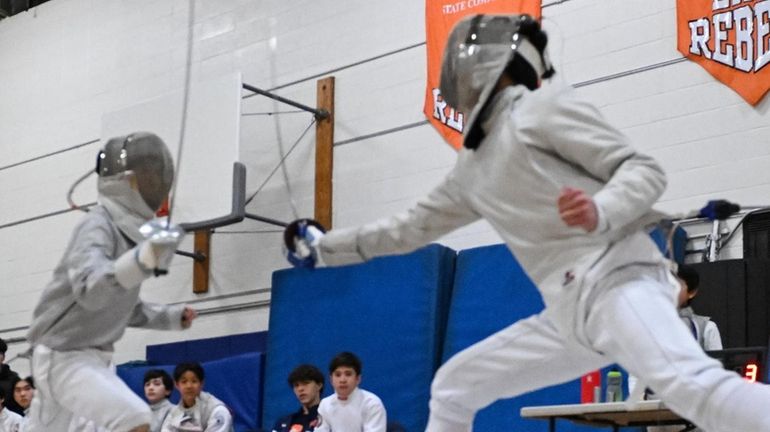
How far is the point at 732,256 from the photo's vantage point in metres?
6.16

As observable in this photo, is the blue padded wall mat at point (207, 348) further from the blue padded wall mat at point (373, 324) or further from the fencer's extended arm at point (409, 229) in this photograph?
the fencer's extended arm at point (409, 229)

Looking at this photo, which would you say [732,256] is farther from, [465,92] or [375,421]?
[465,92]

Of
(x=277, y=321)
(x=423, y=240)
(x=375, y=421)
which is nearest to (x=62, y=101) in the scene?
(x=277, y=321)

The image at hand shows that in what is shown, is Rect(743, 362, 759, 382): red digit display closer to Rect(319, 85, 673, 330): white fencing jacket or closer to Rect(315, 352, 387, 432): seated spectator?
Rect(319, 85, 673, 330): white fencing jacket

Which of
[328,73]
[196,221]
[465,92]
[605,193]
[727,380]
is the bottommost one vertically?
[727,380]

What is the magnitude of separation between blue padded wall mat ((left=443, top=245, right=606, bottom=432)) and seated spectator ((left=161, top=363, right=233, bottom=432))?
1423 millimetres

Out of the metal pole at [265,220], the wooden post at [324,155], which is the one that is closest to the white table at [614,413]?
the wooden post at [324,155]

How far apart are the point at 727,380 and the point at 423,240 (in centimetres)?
97

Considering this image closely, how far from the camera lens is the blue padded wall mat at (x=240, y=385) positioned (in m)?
7.33

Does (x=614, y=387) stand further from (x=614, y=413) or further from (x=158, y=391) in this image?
(x=158, y=391)

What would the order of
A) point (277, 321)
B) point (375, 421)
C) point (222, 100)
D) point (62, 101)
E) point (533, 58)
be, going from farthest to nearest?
point (62, 101) → point (222, 100) → point (277, 321) → point (375, 421) → point (533, 58)

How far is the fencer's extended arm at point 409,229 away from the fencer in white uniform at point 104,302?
509mm

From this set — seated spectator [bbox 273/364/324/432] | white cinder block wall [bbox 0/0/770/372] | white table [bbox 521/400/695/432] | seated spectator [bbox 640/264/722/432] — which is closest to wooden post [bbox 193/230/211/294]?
white cinder block wall [bbox 0/0/770/372]

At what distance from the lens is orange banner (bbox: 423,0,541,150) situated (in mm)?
7336
